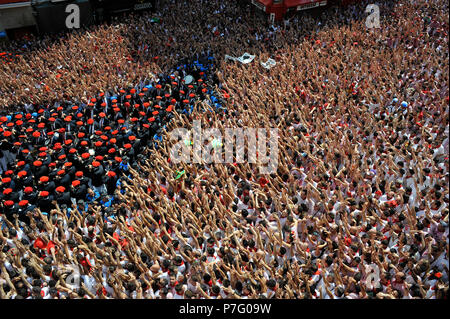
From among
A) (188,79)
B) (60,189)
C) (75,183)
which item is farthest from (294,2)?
(60,189)

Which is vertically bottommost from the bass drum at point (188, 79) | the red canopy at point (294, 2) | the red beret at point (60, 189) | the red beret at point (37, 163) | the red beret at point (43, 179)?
the red beret at point (60, 189)

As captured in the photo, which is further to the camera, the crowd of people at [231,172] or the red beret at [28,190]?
the red beret at [28,190]

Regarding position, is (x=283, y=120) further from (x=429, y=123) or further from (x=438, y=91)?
(x=438, y=91)

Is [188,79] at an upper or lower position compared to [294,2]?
lower

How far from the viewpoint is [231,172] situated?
794cm

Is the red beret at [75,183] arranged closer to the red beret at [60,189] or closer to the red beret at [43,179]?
the red beret at [60,189]

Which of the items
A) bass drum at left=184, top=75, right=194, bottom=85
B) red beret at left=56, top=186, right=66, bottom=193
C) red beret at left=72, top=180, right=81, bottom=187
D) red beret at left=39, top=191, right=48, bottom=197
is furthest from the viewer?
bass drum at left=184, top=75, right=194, bottom=85

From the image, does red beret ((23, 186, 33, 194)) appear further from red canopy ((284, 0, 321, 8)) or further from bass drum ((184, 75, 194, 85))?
red canopy ((284, 0, 321, 8))

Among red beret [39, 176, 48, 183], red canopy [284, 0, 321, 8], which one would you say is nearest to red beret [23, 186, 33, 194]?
→ red beret [39, 176, 48, 183]

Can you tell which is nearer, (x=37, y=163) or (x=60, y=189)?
(x=60, y=189)

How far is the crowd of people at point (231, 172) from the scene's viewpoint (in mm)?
5723

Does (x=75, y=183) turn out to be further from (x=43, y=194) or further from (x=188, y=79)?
(x=188, y=79)

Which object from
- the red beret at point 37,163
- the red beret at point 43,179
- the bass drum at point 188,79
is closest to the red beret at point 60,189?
the red beret at point 43,179

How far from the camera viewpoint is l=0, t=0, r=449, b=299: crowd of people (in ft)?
18.8
